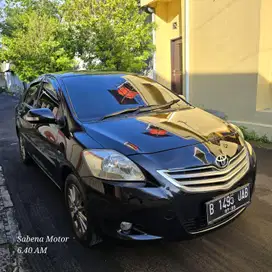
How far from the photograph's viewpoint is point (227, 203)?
2312mm

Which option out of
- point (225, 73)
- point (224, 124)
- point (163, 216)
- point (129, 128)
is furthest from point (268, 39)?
point (163, 216)

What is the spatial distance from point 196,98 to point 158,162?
600 cm

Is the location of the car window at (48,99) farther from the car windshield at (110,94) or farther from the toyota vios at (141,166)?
the car windshield at (110,94)

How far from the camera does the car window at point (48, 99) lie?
3248 millimetres

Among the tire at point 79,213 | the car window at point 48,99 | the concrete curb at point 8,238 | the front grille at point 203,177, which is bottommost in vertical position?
the concrete curb at point 8,238

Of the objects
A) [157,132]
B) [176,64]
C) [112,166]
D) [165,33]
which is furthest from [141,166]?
[165,33]

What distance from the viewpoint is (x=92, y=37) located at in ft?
27.6

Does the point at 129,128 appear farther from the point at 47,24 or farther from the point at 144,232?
the point at 47,24

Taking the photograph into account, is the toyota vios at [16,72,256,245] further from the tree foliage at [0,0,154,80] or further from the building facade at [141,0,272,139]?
the tree foliage at [0,0,154,80]

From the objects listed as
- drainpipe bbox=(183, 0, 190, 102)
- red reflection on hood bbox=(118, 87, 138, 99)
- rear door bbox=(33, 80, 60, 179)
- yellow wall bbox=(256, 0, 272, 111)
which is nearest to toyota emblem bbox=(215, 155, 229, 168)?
red reflection on hood bbox=(118, 87, 138, 99)

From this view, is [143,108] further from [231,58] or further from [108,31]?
[108,31]

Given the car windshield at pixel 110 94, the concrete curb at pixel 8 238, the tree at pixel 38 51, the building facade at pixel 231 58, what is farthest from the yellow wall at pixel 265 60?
the tree at pixel 38 51

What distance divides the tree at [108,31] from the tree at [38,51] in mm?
1624

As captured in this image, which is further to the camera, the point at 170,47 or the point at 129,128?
the point at 170,47
